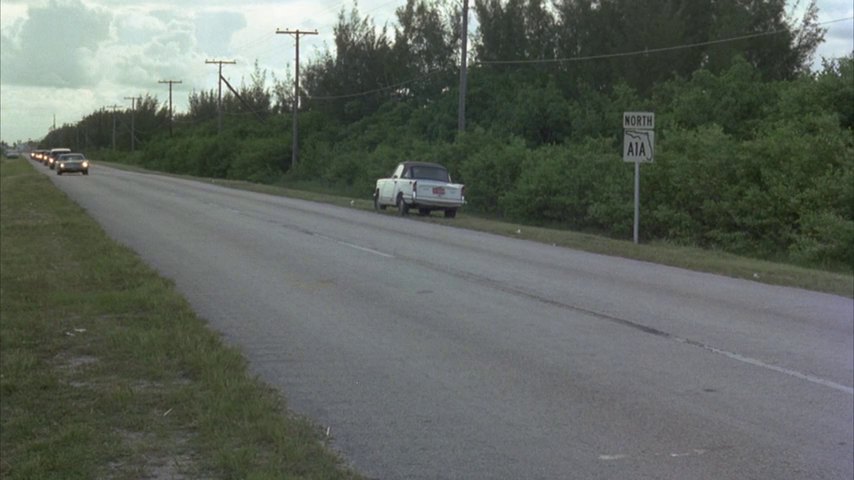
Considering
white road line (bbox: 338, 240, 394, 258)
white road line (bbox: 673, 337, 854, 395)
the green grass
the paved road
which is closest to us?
the green grass

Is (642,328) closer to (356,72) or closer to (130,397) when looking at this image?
(130,397)

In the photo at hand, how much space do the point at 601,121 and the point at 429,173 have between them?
52.8 ft

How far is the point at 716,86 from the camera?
39812mm

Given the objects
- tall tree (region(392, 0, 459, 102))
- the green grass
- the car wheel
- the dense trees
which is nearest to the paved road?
the green grass

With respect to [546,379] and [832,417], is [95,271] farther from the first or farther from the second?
[832,417]

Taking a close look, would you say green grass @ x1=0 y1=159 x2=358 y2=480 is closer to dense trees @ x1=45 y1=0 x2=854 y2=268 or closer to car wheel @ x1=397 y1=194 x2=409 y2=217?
dense trees @ x1=45 y1=0 x2=854 y2=268

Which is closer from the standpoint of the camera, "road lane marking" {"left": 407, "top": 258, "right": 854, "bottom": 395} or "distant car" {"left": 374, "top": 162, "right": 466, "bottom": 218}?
"road lane marking" {"left": 407, "top": 258, "right": 854, "bottom": 395}

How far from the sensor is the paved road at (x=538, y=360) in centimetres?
705

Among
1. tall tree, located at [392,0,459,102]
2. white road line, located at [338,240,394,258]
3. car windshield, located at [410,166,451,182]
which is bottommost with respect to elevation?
white road line, located at [338,240,394,258]

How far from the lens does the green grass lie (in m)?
6.45

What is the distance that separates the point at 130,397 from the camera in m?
8.14

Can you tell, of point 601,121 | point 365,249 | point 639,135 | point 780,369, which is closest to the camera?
point 780,369

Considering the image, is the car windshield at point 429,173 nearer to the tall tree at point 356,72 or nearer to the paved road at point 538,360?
the paved road at point 538,360

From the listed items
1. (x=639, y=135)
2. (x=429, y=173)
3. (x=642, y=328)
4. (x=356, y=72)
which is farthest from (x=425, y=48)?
(x=642, y=328)
